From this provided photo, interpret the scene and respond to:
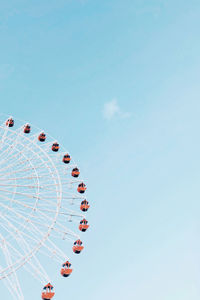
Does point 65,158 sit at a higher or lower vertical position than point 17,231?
higher

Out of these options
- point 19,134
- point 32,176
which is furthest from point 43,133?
point 32,176

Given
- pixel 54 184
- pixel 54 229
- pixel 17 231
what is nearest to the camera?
pixel 17 231

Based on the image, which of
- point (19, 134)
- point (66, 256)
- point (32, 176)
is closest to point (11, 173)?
point (32, 176)

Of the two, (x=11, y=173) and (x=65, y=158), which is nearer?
(x=11, y=173)

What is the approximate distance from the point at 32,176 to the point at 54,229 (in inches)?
189

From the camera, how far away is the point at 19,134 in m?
34.7

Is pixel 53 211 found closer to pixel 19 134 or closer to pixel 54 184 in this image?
pixel 54 184

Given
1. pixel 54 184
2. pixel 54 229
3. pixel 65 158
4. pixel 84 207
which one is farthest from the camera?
pixel 65 158

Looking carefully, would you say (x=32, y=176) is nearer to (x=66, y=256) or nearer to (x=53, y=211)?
(x=53, y=211)

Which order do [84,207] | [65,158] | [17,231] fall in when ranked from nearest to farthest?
[17,231] → [84,207] → [65,158]

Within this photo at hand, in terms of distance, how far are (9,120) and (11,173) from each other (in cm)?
898

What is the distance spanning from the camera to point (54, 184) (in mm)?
33719

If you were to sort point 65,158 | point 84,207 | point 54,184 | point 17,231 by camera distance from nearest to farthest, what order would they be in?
point 17,231, point 54,184, point 84,207, point 65,158

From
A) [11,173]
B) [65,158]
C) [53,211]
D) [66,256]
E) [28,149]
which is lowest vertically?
[66,256]
